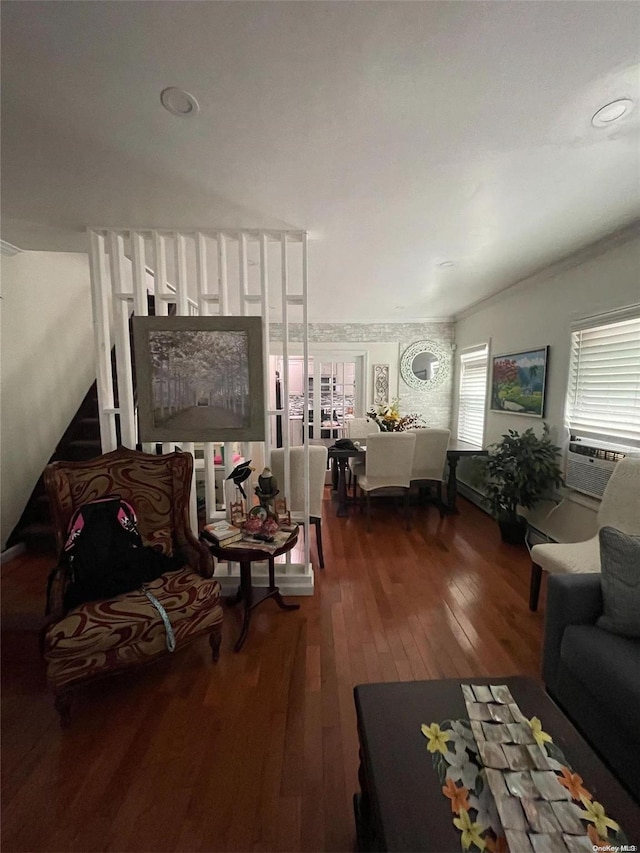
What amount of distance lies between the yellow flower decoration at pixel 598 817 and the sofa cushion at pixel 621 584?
2.65 feet

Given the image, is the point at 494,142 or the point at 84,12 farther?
the point at 494,142

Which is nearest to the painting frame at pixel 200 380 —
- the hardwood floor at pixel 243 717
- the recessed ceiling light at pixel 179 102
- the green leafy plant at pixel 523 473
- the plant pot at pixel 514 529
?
the recessed ceiling light at pixel 179 102

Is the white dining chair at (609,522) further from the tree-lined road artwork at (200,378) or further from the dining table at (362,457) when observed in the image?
the tree-lined road artwork at (200,378)

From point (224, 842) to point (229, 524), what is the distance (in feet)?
4.28

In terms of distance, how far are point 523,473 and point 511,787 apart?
249 cm

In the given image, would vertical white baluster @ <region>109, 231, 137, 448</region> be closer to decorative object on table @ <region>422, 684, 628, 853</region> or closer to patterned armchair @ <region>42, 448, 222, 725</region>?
patterned armchair @ <region>42, 448, 222, 725</region>

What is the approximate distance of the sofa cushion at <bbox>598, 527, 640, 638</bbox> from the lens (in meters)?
1.34

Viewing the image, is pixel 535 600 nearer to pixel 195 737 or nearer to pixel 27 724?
pixel 195 737

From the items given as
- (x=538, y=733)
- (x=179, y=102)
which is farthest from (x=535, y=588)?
(x=179, y=102)

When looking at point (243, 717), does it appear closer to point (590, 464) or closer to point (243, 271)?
point (243, 271)

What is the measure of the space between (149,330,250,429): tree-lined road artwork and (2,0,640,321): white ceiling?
0.77 m

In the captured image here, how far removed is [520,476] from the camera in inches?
114

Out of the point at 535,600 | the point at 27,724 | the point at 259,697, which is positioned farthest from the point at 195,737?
the point at 535,600

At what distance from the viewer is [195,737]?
142cm
